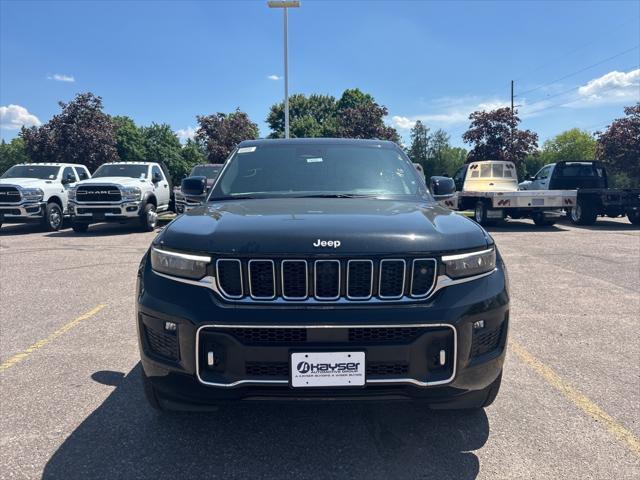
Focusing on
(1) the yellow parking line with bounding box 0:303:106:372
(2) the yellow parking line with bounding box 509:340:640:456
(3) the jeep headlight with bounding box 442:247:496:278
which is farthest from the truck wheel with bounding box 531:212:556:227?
(3) the jeep headlight with bounding box 442:247:496:278

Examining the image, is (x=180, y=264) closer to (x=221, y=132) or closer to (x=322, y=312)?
(x=322, y=312)

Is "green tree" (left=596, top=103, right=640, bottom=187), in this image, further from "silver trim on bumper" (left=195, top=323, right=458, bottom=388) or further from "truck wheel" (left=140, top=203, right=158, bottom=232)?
"silver trim on bumper" (left=195, top=323, right=458, bottom=388)

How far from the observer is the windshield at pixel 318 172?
3631 millimetres

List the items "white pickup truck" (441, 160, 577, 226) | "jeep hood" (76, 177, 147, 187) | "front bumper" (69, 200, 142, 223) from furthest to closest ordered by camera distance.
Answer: "white pickup truck" (441, 160, 577, 226) → "jeep hood" (76, 177, 147, 187) → "front bumper" (69, 200, 142, 223)

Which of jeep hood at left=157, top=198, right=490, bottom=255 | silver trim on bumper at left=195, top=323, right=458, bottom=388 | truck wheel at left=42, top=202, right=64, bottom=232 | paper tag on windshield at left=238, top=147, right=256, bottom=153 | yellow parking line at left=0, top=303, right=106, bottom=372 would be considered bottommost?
yellow parking line at left=0, top=303, right=106, bottom=372

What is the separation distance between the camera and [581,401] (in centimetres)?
328

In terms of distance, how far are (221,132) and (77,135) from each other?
549 inches

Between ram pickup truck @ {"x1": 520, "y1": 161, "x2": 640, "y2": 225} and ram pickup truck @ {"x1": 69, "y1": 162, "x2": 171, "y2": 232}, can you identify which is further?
ram pickup truck @ {"x1": 520, "y1": 161, "x2": 640, "y2": 225}

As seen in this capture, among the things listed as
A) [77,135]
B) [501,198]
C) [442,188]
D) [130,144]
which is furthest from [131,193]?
[130,144]

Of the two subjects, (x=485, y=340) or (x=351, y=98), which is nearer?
(x=485, y=340)

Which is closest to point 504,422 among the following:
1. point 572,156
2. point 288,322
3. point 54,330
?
point 288,322

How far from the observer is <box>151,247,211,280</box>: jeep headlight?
93.7 inches

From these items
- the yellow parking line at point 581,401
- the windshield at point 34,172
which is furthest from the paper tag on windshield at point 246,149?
the windshield at point 34,172

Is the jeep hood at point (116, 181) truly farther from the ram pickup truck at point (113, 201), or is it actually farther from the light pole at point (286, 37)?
the light pole at point (286, 37)
